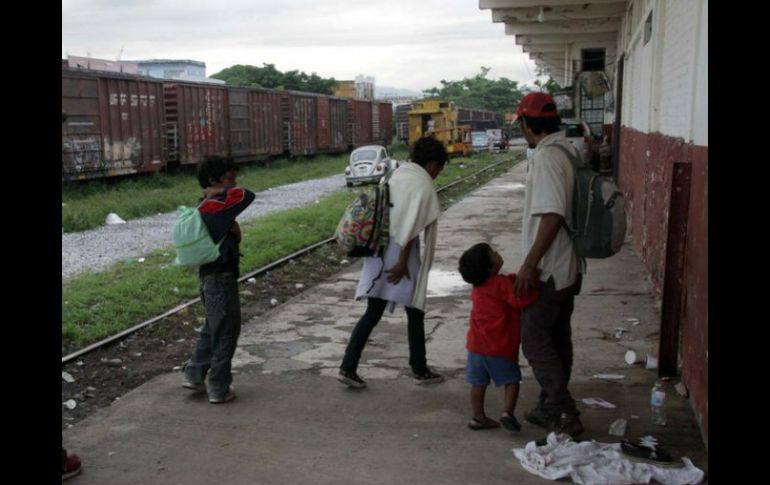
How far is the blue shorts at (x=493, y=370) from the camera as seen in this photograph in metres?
4.60

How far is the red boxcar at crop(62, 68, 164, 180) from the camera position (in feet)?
64.4

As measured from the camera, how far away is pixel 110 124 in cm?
2119

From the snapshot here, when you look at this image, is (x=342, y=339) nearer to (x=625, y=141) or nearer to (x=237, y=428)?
(x=237, y=428)

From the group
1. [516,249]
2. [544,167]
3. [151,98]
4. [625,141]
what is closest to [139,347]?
[544,167]

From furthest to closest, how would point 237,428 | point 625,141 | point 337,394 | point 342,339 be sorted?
point 625,141
point 342,339
point 337,394
point 237,428

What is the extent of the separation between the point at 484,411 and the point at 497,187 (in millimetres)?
19621

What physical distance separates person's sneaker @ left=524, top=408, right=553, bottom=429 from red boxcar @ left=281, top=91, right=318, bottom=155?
29.3 metres

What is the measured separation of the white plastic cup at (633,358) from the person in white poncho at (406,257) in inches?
62.3

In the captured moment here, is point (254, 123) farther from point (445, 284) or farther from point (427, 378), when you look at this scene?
point (427, 378)

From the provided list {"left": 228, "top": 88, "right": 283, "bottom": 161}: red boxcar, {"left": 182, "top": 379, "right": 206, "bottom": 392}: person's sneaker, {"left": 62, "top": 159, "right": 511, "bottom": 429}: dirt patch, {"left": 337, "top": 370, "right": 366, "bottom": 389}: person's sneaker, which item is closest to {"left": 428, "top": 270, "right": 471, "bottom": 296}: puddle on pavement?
{"left": 62, "top": 159, "right": 511, "bottom": 429}: dirt patch

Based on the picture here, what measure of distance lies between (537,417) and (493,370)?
42 cm

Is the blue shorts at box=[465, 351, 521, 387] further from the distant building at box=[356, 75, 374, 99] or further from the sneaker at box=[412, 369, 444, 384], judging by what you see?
the distant building at box=[356, 75, 374, 99]
